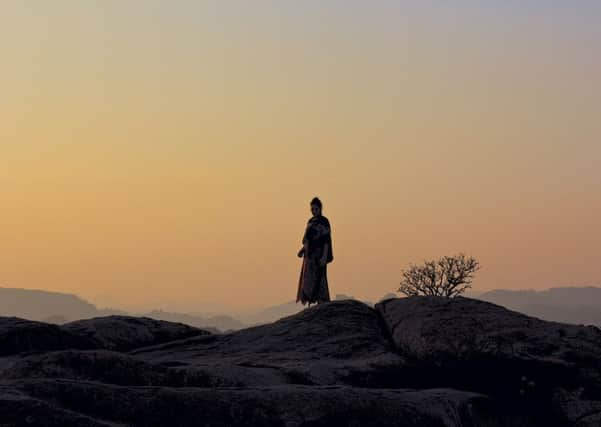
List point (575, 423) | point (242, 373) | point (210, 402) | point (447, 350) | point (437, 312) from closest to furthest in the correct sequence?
point (210, 402)
point (242, 373)
point (575, 423)
point (447, 350)
point (437, 312)

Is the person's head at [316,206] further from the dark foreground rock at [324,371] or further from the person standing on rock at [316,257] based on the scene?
the dark foreground rock at [324,371]

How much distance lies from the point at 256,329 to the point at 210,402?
10.9 meters

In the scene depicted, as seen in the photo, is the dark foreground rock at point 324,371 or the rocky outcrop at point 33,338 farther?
the rocky outcrop at point 33,338

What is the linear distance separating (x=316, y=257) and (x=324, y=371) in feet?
32.4

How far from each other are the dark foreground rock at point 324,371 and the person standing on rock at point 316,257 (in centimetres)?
392

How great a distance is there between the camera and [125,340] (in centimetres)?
2345

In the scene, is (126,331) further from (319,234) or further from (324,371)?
(324,371)

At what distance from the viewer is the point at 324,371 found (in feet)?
59.3

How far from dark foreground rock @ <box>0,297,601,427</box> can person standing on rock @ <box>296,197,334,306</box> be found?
392 cm

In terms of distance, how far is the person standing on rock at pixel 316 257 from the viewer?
90.0ft

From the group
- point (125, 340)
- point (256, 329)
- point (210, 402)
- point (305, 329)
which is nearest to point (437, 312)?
point (305, 329)

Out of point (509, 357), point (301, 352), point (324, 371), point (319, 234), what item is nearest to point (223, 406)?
point (324, 371)

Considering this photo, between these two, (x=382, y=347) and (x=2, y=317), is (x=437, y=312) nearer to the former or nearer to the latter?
(x=382, y=347)

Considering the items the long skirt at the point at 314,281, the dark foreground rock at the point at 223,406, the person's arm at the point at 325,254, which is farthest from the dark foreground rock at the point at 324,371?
the long skirt at the point at 314,281
